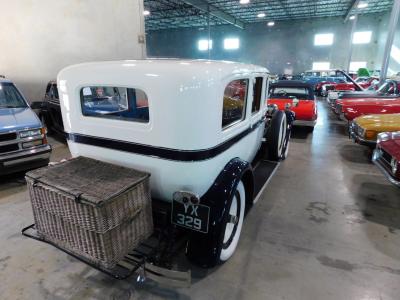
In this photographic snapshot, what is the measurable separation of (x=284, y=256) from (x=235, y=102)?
157 centimetres

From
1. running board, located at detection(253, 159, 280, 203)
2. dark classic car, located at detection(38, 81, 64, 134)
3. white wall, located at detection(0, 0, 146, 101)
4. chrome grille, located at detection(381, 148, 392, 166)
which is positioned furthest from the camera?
white wall, located at detection(0, 0, 146, 101)

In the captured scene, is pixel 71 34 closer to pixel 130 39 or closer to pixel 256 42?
pixel 130 39

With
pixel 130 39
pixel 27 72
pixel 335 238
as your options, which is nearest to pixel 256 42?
pixel 130 39

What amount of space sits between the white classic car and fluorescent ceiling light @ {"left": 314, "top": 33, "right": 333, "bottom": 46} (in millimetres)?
25454

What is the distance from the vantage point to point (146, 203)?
184 cm

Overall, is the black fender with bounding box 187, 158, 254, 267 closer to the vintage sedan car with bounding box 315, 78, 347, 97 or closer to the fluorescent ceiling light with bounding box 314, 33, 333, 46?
the vintage sedan car with bounding box 315, 78, 347, 97

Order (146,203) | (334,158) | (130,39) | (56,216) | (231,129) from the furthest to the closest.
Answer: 1. (130,39)
2. (334,158)
3. (231,129)
4. (146,203)
5. (56,216)

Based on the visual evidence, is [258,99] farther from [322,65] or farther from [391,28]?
[322,65]

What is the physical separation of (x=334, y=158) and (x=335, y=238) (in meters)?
2.81

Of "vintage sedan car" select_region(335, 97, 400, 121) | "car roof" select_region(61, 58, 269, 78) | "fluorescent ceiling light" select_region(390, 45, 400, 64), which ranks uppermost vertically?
"fluorescent ceiling light" select_region(390, 45, 400, 64)

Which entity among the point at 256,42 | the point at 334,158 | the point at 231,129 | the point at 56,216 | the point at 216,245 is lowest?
the point at 334,158

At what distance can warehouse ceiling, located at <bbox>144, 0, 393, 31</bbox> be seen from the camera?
1800 cm

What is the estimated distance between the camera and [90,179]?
1.78 metres

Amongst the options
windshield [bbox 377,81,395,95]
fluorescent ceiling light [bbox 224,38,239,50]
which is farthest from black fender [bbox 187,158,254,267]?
fluorescent ceiling light [bbox 224,38,239,50]
